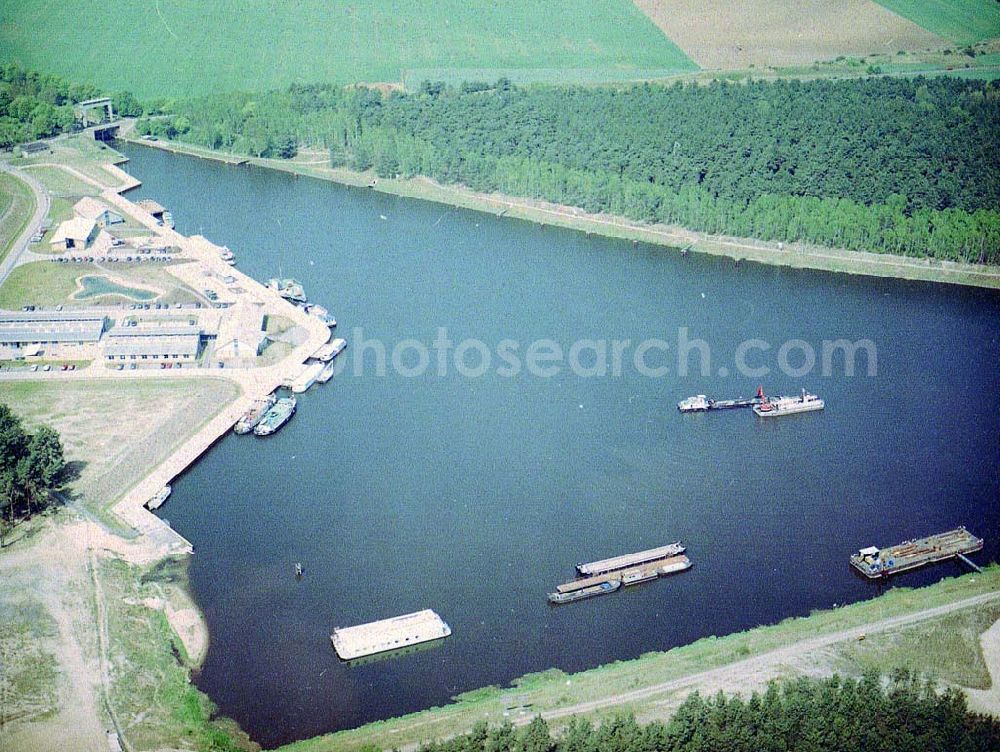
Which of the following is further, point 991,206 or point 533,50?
point 533,50

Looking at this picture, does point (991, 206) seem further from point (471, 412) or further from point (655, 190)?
point (471, 412)

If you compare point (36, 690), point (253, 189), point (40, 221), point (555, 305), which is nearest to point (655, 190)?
point (555, 305)

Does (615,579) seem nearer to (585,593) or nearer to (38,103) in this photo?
(585,593)

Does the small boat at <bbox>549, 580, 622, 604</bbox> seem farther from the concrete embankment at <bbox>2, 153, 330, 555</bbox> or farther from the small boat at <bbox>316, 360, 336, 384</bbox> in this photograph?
the small boat at <bbox>316, 360, 336, 384</bbox>

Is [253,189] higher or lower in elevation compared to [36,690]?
higher

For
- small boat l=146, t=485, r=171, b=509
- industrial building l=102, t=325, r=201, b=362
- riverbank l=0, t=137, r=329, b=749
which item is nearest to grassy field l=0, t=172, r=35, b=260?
riverbank l=0, t=137, r=329, b=749
